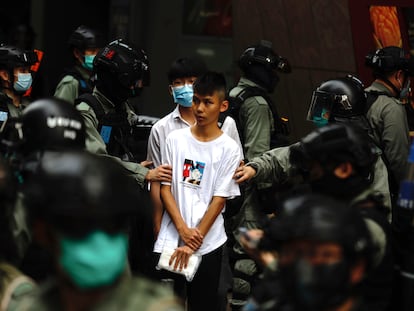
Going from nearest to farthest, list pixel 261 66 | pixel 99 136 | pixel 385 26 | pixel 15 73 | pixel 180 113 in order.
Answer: pixel 99 136
pixel 180 113
pixel 15 73
pixel 261 66
pixel 385 26

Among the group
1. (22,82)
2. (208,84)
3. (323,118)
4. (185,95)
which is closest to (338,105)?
(323,118)

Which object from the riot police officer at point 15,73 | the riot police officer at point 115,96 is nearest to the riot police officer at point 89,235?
the riot police officer at point 115,96

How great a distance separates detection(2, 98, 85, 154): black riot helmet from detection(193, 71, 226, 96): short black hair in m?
1.85

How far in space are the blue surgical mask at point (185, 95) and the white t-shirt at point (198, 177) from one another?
0.61 m

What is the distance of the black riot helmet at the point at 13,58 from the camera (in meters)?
7.70

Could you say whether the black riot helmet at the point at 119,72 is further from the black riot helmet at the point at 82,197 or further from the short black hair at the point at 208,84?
the black riot helmet at the point at 82,197

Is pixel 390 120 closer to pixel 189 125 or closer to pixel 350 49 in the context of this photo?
pixel 189 125

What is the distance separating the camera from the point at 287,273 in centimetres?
338

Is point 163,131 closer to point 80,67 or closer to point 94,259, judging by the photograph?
point 80,67

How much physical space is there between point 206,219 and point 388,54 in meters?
2.37

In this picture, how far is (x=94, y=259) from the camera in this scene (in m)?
3.14

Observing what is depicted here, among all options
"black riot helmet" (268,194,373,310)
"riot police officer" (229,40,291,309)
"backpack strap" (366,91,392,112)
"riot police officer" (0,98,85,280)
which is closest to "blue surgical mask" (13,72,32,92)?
"riot police officer" (229,40,291,309)

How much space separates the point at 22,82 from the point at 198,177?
2.08 metres

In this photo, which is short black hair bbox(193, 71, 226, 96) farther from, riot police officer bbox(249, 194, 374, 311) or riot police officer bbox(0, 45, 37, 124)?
riot police officer bbox(249, 194, 374, 311)
